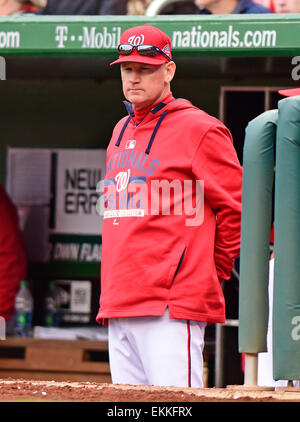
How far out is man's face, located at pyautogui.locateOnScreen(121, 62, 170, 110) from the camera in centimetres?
419

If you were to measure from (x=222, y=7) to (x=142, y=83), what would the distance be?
2.50 m

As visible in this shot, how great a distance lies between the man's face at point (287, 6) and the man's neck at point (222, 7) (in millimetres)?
275

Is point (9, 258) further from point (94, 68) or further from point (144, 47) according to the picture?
point (144, 47)

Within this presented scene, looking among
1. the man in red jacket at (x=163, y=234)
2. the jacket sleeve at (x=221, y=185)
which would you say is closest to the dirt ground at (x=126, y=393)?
the man in red jacket at (x=163, y=234)

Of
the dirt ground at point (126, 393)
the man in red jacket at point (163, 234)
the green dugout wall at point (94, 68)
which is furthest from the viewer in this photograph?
the green dugout wall at point (94, 68)

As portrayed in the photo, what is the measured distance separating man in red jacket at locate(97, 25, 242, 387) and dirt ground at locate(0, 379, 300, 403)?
1.12 metres

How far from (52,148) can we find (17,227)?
0.87 meters

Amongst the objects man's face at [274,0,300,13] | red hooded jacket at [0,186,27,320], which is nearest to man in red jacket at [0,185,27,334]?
red hooded jacket at [0,186,27,320]

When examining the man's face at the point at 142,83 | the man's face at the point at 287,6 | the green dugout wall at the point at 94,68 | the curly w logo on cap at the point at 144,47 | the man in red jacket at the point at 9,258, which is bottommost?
the man in red jacket at the point at 9,258

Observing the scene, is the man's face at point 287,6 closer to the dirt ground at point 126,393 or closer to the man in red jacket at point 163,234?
the man in red jacket at point 163,234

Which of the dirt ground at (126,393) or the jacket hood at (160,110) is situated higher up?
the jacket hood at (160,110)

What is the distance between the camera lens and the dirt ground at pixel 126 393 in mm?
2457

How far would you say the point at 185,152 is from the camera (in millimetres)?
4086

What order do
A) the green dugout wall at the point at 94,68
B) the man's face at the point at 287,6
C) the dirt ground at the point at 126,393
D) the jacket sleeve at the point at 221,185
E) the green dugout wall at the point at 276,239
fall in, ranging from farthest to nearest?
the man's face at the point at 287,6, the green dugout wall at the point at 94,68, the jacket sleeve at the point at 221,185, the green dugout wall at the point at 276,239, the dirt ground at the point at 126,393
